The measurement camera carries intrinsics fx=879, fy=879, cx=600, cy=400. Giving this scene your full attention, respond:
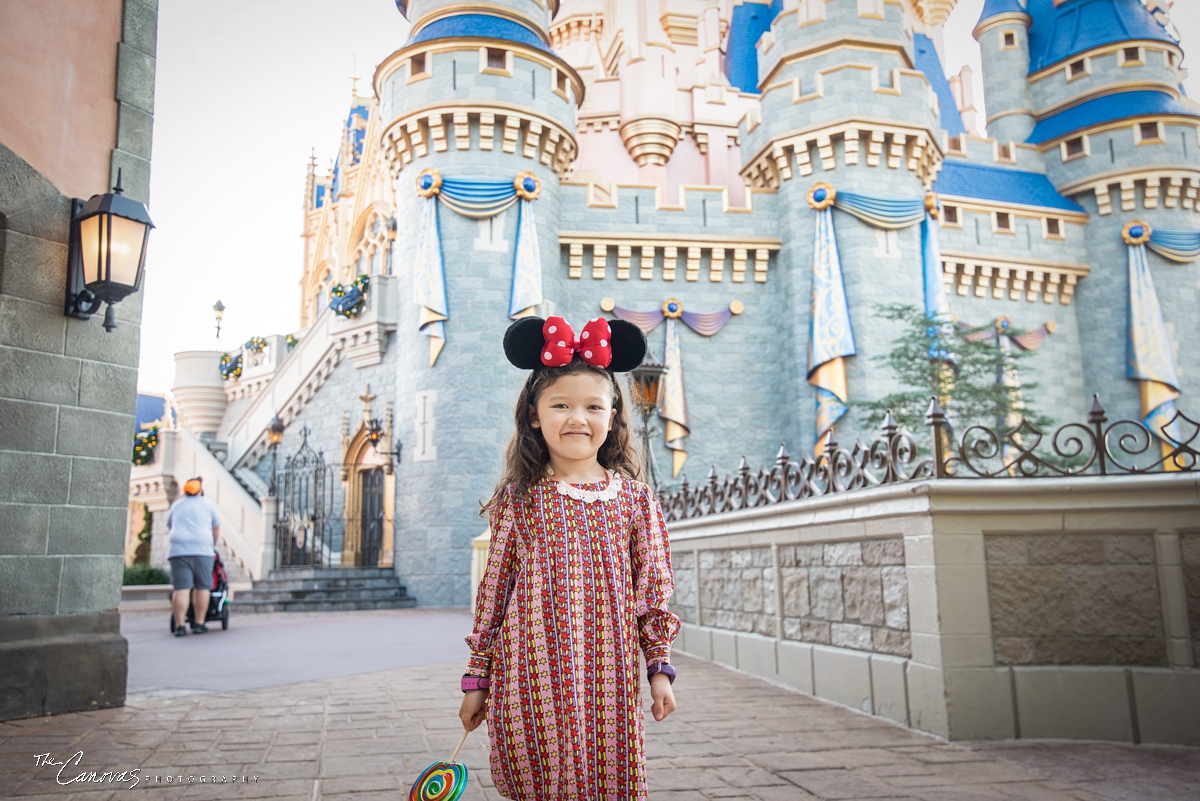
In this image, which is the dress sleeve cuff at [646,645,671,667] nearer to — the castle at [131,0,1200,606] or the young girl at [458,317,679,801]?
the young girl at [458,317,679,801]

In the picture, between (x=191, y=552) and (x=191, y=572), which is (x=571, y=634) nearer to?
(x=191, y=552)

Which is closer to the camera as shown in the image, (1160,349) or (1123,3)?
(1160,349)

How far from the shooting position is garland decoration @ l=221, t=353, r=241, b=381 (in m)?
22.0

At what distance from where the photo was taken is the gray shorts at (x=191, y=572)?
337 inches

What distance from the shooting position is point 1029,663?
4027 mm

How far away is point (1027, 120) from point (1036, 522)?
67.6 feet

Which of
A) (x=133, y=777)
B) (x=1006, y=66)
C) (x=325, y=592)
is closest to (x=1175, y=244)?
(x=1006, y=66)

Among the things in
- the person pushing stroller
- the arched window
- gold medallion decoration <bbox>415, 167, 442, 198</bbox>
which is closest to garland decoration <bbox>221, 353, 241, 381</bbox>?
the arched window

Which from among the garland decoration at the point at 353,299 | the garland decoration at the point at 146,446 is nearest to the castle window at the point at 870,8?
the garland decoration at the point at 353,299

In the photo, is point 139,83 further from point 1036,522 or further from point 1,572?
point 1036,522

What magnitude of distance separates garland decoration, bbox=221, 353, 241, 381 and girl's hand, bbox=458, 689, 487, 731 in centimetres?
2160

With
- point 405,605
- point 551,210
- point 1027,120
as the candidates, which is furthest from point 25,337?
point 1027,120

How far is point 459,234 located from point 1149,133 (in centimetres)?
1498

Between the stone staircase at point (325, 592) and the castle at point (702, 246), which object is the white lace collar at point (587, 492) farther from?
the castle at point (702, 246)
